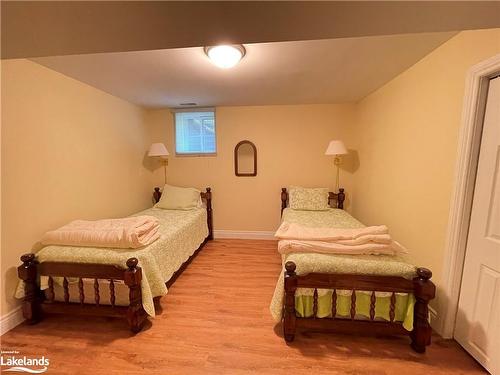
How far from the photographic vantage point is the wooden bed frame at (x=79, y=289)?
5.67 ft

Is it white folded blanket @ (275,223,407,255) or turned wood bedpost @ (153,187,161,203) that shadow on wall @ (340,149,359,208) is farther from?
turned wood bedpost @ (153,187,161,203)

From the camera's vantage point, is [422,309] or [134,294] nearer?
[422,309]

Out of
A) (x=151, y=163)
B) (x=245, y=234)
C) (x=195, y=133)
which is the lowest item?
(x=245, y=234)

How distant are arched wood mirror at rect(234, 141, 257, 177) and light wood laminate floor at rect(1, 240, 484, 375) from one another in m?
2.10

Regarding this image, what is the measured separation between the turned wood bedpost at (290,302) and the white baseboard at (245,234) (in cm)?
219

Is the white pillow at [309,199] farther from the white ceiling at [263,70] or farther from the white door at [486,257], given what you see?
the white door at [486,257]

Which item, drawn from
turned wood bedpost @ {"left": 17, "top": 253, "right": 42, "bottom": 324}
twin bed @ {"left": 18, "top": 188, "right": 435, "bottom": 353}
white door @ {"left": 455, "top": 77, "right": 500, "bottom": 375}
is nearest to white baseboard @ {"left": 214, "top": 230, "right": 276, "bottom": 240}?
twin bed @ {"left": 18, "top": 188, "right": 435, "bottom": 353}

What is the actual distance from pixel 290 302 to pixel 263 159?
2480 millimetres

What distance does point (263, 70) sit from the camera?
2.24m

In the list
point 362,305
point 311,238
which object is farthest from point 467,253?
point 311,238

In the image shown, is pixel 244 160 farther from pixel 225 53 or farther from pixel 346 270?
pixel 346 270

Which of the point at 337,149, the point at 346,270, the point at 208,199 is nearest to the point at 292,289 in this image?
the point at 346,270

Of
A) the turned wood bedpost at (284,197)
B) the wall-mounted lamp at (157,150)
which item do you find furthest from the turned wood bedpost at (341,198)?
the wall-mounted lamp at (157,150)

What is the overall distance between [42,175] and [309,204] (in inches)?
118
